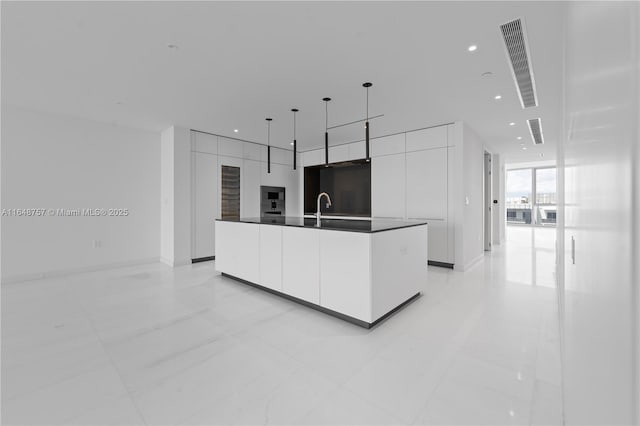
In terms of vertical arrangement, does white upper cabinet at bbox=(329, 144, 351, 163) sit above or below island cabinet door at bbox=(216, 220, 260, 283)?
above

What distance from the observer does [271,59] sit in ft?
10.0

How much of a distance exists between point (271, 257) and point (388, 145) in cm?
385

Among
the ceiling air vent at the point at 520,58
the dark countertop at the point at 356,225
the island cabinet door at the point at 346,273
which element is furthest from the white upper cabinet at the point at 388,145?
the island cabinet door at the point at 346,273

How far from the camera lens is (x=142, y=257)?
5918 millimetres

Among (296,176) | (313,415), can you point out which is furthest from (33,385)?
(296,176)

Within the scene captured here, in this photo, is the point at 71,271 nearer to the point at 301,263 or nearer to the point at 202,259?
the point at 202,259

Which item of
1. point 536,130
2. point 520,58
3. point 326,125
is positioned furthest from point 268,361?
point 536,130

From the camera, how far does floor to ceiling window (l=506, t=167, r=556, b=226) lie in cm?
1234

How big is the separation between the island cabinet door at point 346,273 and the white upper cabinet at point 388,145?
3.72 m

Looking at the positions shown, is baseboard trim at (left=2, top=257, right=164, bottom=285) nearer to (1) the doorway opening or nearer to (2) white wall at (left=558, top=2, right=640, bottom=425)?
(2) white wall at (left=558, top=2, right=640, bottom=425)

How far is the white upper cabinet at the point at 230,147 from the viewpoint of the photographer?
6391 millimetres

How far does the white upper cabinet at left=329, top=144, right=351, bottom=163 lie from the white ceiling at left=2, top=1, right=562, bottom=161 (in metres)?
2.03

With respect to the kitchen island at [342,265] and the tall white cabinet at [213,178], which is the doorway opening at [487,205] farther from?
the tall white cabinet at [213,178]

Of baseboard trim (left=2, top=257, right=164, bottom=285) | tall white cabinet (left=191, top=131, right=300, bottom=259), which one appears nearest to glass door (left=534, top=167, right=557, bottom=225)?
tall white cabinet (left=191, top=131, right=300, bottom=259)
